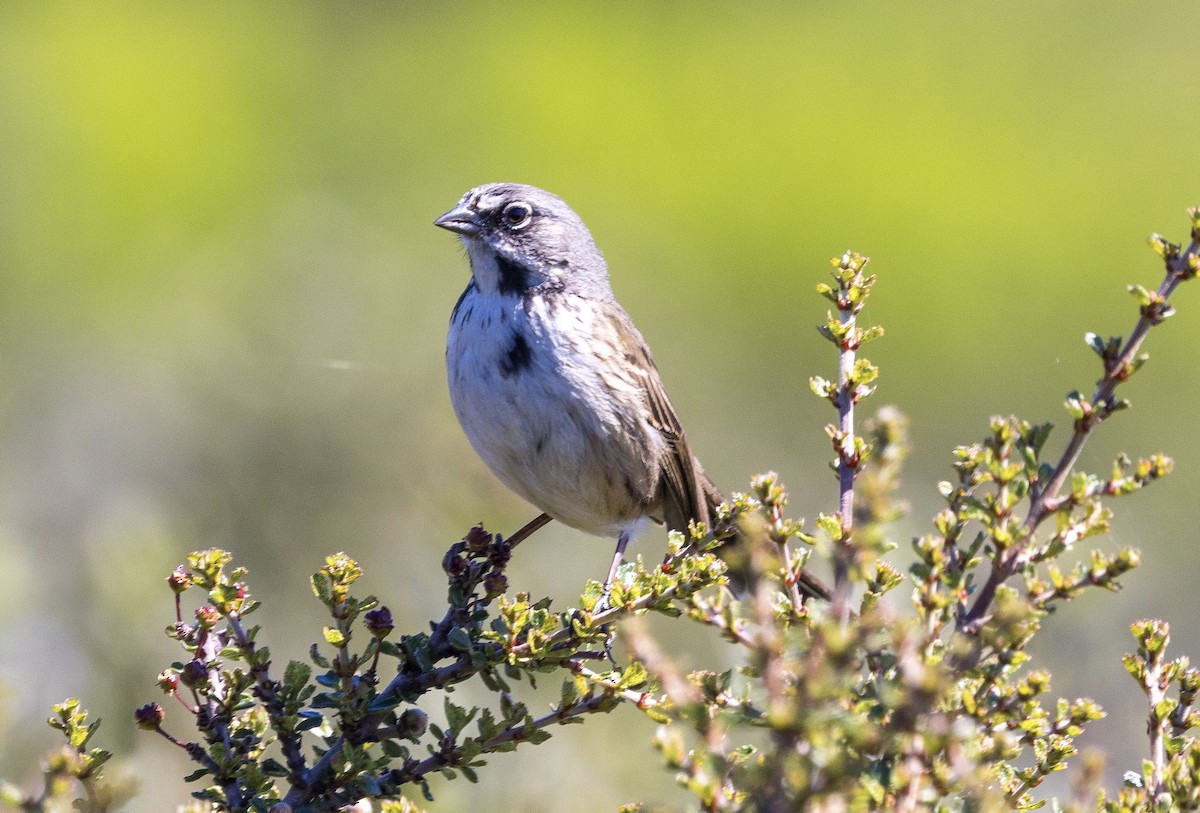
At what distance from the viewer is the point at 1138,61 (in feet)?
79.3

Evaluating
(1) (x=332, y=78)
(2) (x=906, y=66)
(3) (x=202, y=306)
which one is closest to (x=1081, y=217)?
(2) (x=906, y=66)

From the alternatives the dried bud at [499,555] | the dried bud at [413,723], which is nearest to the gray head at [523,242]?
the dried bud at [499,555]

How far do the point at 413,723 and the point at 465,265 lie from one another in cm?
644

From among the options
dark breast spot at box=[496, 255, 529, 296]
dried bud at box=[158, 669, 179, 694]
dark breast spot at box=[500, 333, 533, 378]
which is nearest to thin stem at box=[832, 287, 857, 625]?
dried bud at box=[158, 669, 179, 694]

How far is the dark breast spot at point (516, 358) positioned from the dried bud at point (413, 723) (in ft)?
5.01

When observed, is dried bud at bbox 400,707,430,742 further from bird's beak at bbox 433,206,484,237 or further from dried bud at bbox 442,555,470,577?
bird's beak at bbox 433,206,484,237

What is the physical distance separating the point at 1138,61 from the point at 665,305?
51.0 ft

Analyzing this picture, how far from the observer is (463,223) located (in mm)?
4562

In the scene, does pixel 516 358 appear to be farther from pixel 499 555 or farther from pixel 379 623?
A: pixel 379 623

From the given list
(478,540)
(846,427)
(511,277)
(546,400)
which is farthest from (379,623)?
(511,277)

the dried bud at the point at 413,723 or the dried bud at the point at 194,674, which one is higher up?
the dried bud at the point at 194,674

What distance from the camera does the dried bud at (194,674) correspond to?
2555mm

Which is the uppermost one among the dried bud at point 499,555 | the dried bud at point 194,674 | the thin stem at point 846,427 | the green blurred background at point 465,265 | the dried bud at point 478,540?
the green blurred background at point 465,265

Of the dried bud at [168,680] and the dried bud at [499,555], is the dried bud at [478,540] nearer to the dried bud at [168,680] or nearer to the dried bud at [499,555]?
the dried bud at [499,555]
